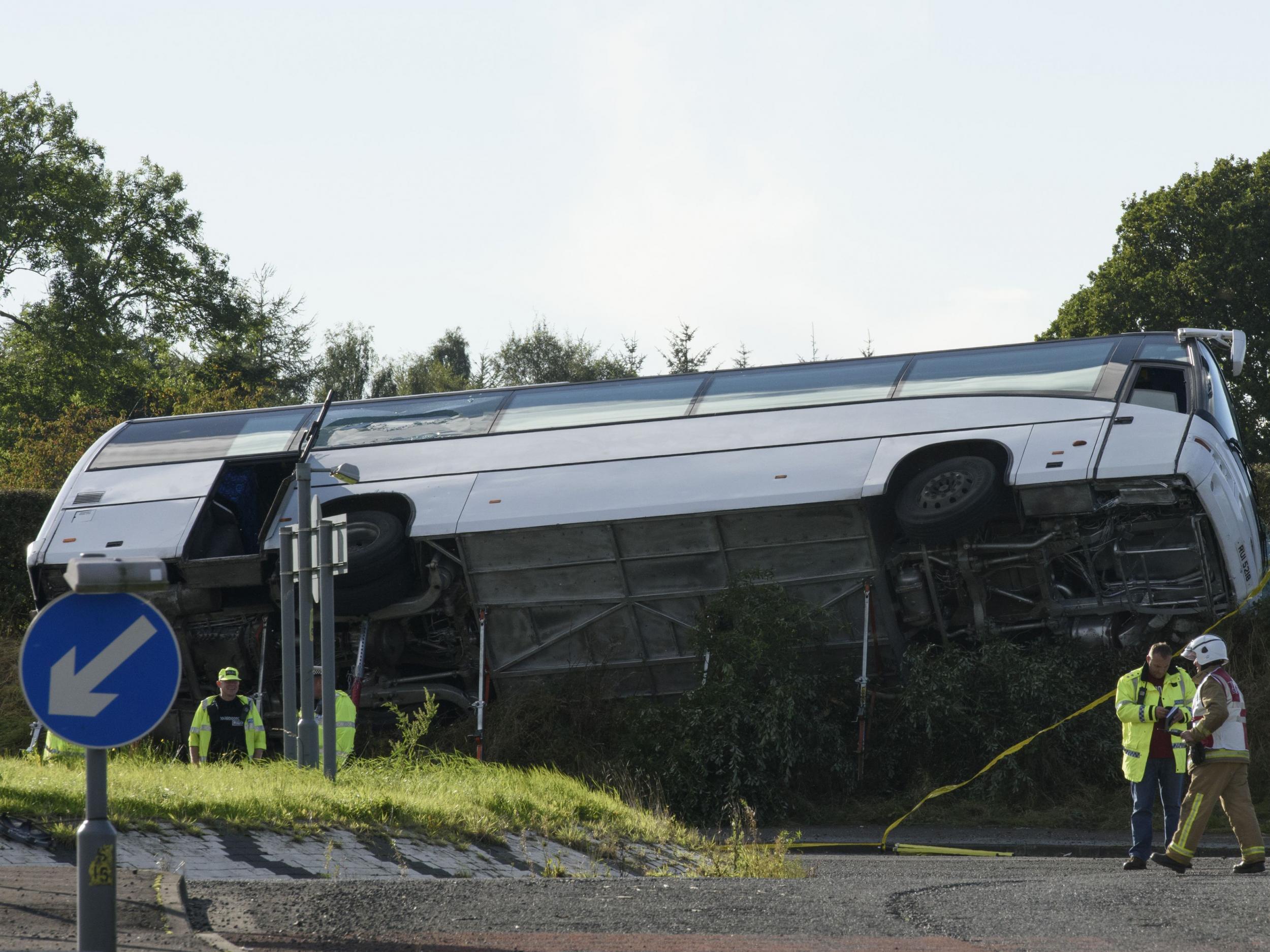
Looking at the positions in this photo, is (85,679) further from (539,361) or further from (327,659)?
(539,361)

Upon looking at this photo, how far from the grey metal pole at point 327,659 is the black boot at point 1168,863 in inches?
241

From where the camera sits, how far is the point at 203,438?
1595cm

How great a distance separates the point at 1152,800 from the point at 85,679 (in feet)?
24.3

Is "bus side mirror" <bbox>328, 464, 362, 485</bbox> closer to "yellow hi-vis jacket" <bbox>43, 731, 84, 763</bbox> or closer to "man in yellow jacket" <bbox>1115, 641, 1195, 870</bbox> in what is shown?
"yellow hi-vis jacket" <bbox>43, 731, 84, 763</bbox>

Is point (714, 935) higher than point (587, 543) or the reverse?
the reverse

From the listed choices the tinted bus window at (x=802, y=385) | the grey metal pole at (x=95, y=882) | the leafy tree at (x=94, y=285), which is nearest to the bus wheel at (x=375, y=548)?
the tinted bus window at (x=802, y=385)

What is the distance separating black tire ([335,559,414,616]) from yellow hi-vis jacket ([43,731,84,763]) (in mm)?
3183

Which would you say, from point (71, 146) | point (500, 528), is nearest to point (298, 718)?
point (500, 528)

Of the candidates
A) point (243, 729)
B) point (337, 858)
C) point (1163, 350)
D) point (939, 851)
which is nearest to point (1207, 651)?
point (939, 851)

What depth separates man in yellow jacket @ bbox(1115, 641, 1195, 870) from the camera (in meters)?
9.35

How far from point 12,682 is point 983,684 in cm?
1425

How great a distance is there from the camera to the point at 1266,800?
12312 mm

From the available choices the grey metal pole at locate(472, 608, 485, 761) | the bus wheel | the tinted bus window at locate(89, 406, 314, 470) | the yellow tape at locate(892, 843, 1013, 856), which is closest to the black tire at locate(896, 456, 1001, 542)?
the yellow tape at locate(892, 843, 1013, 856)

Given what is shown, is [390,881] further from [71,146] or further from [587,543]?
[71,146]
